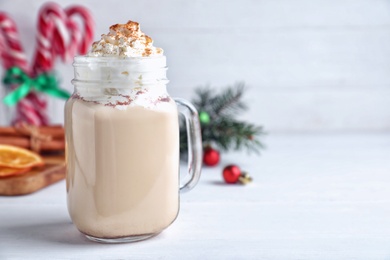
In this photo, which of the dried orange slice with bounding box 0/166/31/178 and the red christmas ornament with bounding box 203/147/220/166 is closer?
the dried orange slice with bounding box 0/166/31/178

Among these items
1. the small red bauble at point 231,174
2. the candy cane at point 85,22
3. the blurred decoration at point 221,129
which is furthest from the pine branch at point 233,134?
the candy cane at point 85,22

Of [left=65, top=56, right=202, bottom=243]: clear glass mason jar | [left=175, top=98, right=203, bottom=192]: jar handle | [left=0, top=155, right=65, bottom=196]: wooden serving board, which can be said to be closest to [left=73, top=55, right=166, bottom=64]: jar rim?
[left=65, top=56, right=202, bottom=243]: clear glass mason jar

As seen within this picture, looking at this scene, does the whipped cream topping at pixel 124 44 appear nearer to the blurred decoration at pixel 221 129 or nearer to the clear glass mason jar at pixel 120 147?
the clear glass mason jar at pixel 120 147

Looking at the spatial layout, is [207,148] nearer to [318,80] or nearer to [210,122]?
[210,122]

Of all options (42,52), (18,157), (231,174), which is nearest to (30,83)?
(42,52)

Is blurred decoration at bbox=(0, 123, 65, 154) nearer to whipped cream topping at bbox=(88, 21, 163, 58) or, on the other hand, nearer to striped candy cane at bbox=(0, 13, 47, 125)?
striped candy cane at bbox=(0, 13, 47, 125)

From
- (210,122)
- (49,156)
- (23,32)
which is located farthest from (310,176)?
A: (23,32)
